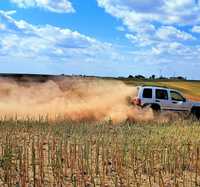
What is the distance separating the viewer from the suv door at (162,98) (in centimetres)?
2936

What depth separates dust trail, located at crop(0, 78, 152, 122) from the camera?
28.6m

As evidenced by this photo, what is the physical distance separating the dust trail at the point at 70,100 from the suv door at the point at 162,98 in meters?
1.15

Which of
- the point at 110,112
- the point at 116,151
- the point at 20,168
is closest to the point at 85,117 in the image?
the point at 110,112

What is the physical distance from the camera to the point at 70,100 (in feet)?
105

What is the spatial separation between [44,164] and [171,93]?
18.3m

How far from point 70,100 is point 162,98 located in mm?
5515

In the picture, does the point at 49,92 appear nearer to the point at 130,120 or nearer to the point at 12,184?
the point at 130,120

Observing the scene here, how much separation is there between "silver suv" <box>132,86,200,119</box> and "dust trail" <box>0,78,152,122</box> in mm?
630

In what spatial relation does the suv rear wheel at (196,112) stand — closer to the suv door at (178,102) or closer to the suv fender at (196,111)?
the suv fender at (196,111)

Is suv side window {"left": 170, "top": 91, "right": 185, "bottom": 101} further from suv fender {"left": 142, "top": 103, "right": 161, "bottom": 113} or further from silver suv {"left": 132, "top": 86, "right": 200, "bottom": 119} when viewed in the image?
suv fender {"left": 142, "top": 103, "right": 161, "bottom": 113}

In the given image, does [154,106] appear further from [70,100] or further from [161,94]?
[70,100]

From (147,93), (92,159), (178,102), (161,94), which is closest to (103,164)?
(92,159)

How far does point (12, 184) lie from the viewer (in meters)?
10.5

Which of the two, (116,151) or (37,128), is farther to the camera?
(37,128)
